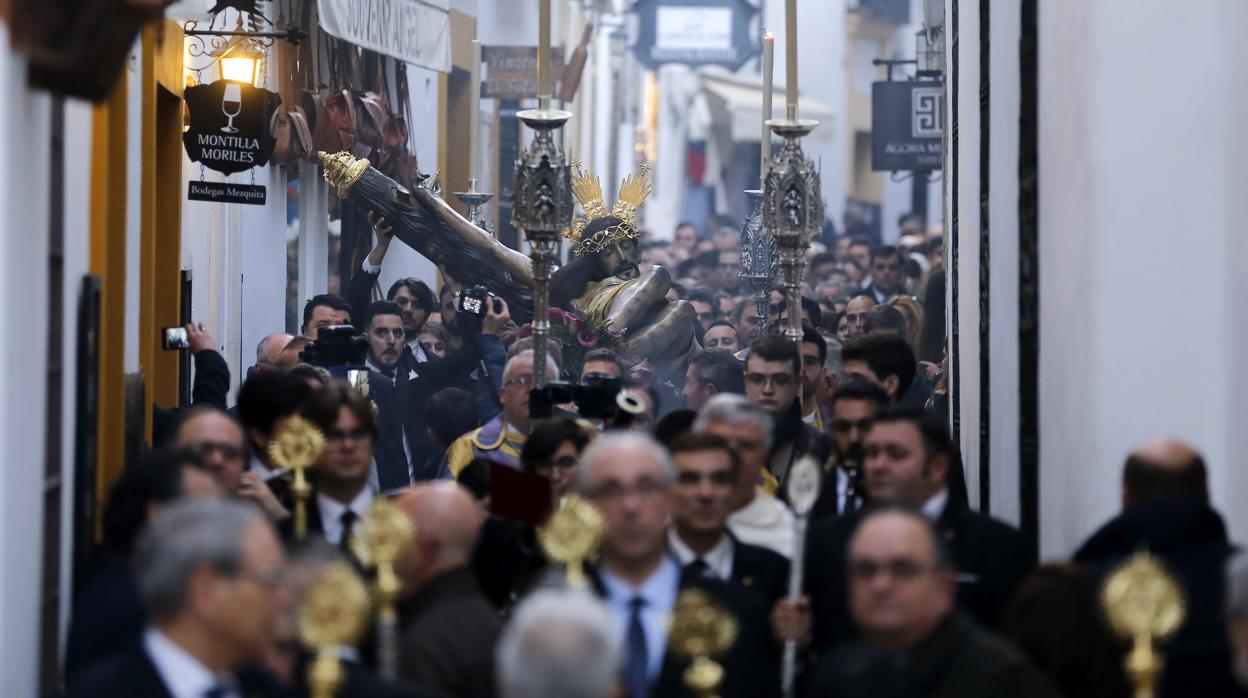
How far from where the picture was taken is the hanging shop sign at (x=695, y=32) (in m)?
37.0

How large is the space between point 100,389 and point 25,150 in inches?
68.3

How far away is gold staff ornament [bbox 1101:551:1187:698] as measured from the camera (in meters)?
4.72

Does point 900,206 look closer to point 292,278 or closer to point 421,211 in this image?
point 292,278

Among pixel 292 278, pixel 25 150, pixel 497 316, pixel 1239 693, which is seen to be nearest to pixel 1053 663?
pixel 1239 693

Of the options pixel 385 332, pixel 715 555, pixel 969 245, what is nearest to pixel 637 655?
pixel 715 555

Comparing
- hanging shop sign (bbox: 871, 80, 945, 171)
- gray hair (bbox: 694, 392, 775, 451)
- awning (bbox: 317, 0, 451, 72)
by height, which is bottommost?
gray hair (bbox: 694, 392, 775, 451)

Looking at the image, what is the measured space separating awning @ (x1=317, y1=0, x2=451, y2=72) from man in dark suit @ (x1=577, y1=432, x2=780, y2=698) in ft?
34.3

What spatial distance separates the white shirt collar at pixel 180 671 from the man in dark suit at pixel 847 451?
10.9 ft

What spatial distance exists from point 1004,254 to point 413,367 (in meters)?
3.79

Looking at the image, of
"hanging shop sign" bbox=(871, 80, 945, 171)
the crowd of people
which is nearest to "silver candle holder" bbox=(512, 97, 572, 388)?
the crowd of people

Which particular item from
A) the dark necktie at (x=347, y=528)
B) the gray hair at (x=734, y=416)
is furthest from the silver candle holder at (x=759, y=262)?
the dark necktie at (x=347, y=528)

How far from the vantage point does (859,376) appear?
941cm

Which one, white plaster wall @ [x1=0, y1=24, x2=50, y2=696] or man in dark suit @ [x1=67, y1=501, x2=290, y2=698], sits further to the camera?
white plaster wall @ [x1=0, y1=24, x2=50, y2=696]

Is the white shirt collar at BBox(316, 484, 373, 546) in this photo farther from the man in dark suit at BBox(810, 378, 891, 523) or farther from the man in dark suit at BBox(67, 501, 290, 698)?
the man in dark suit at BBox(67, 501, 290, 698)
